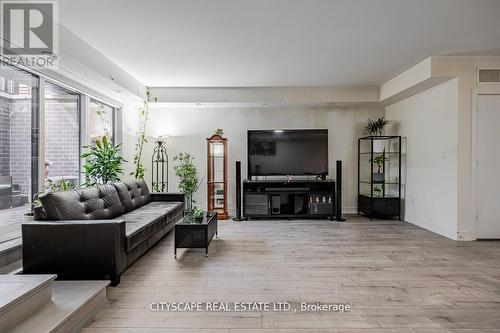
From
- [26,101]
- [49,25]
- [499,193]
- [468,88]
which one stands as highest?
[49,25]

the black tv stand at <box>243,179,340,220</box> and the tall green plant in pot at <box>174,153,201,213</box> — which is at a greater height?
the tall green plant in pot at <box>174,153,201,213</box>

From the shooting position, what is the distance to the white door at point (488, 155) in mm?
4254

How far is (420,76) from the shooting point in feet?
14.7

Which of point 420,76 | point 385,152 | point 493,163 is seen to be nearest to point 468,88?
point 420,76

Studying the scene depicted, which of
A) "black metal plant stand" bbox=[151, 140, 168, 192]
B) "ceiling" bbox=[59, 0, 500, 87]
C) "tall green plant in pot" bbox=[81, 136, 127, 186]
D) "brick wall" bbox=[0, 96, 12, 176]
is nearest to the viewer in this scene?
"ceiling" bbox=[59, 0, 500, 87]

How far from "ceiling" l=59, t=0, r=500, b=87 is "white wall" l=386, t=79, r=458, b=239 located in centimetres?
78

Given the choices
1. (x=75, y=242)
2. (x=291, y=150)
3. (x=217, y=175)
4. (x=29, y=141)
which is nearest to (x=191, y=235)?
(x=75, y=242)

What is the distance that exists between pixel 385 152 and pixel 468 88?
214cm

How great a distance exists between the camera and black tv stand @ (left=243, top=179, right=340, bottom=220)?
5.92 meters

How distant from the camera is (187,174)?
19.0ft

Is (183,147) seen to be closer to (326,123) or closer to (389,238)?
(326,123)

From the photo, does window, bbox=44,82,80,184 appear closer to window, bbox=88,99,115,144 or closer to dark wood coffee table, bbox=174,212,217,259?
window, bbox=88,99,115,144

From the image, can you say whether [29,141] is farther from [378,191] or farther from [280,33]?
[378,191]

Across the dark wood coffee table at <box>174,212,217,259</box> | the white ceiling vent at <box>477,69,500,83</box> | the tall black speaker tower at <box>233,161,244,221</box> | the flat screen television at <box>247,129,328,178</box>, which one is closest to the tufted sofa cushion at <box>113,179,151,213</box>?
the dark wood coffee table at <box>174,212,217,259</box>
